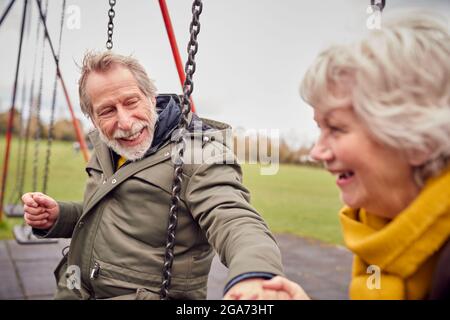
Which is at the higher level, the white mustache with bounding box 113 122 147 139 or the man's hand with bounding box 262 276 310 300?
the white mustache with bounding box 113 122 147 139

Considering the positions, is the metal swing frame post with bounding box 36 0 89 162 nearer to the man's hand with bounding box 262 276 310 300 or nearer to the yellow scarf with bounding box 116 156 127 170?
the yellow scarf with bounding box 116 156 127 170

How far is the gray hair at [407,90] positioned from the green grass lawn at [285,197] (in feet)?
17.2

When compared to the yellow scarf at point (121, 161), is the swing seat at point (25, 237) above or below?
below

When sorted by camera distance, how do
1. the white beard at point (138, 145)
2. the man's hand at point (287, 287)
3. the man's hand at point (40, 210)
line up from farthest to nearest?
the man's hand at point (40, 210), the white beard at point (138, 145), the man's hand at point (287, 287)

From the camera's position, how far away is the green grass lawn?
722 cm

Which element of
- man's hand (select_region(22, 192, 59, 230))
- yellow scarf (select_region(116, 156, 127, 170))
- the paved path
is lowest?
the paved path

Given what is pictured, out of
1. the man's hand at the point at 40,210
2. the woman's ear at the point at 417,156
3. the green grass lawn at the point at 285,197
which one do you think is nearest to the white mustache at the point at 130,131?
the man's hand at the point at 40,210

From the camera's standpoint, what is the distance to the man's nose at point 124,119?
63.4 inches

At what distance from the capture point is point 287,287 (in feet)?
3.05

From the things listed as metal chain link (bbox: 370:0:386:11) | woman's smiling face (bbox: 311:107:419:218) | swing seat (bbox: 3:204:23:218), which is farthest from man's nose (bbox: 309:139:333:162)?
swing seat (bbox: 3:204:23:218)

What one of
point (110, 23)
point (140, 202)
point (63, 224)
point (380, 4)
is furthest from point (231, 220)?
point (110, 23)

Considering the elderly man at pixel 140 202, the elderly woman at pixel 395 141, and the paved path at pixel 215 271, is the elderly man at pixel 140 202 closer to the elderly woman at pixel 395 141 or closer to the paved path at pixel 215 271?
the elderly woman at pixel 395 141
